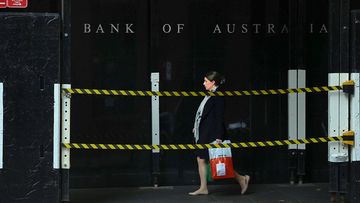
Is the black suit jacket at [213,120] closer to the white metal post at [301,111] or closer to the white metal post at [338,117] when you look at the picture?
the white metal post at [338,117]

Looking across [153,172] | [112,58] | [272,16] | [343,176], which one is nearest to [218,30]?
[272,16]

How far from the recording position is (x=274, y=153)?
396 inches

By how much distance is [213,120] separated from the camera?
8.84 metres

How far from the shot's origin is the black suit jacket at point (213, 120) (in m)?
8.83

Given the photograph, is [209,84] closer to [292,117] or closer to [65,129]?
[292,117]

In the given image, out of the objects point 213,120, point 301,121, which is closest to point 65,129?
point 213,120

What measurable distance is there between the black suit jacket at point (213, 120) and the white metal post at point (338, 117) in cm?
146

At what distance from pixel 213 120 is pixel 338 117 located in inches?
64.7

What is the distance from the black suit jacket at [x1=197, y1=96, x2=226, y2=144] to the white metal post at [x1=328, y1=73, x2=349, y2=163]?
1.46 metres

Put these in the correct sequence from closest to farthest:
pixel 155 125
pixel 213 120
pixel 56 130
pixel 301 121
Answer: pixel 56 130 < pixel 213 120 < pixel 155 125 < pixel 301 121

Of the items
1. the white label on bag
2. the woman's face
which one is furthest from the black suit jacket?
the white label on bag

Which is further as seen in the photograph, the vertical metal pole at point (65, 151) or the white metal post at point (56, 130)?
the vertical metal pole at point (65, 151)

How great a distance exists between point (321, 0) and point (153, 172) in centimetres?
357

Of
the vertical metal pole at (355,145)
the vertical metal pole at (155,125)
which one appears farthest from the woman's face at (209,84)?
the vertical metal pole at (355,145)
